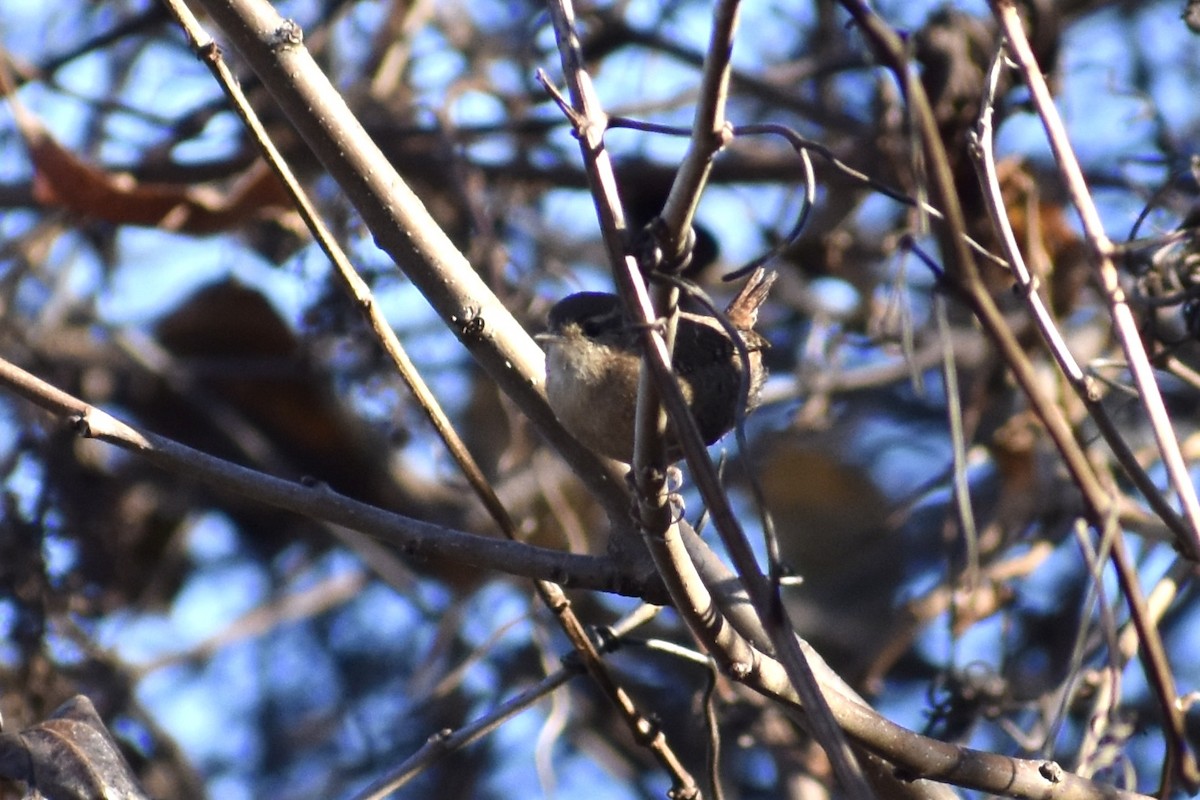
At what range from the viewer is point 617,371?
263 centimetres

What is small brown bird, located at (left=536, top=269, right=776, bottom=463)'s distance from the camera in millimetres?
2432

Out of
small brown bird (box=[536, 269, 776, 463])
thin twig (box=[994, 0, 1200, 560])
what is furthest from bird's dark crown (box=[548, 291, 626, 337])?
thin twig (box=[994, 0, 1200, 560])

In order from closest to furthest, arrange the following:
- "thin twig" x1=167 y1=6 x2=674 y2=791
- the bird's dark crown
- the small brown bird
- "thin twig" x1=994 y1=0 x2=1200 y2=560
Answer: "thin twig" x1=994 y1=0 x2=1200 y2=560
"thin twig" x1=167 y1=6 x2=674 y2=791
the small brown bird
the bird's dark crown

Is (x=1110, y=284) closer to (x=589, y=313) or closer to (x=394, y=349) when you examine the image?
(x=394, y=349)

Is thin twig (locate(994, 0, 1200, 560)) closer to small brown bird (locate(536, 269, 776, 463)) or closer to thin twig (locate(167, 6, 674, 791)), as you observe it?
small brown bird (locate(536, 269, 776, 463))

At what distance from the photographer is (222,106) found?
5.16 m

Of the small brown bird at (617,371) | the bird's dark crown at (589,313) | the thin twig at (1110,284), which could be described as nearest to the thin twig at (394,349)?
the small brown bird at (617,371)

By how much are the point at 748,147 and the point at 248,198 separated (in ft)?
6.62

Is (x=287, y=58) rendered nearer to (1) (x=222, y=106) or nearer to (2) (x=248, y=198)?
(2) (x=248, y=198)

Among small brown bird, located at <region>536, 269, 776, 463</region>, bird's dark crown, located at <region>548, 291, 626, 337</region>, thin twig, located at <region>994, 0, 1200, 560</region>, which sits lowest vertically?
thin twig, located at <region>994, 0, 1200, 560</region>

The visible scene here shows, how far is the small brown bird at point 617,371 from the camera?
2.43 metres

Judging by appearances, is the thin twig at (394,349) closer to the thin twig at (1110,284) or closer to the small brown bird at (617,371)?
the small brown bird at (617,371)

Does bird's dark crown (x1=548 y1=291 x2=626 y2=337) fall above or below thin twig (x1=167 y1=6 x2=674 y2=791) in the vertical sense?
above

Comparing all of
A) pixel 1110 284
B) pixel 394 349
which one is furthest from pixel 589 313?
pixel 1110 284
